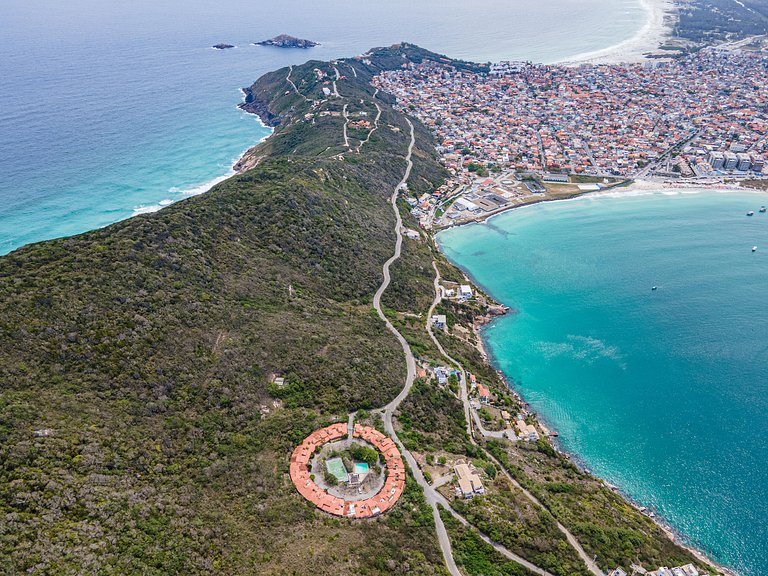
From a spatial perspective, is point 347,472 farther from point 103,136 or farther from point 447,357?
point 103,136

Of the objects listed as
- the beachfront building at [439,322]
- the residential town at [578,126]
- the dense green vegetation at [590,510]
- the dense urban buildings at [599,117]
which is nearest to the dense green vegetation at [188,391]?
the beachfront building at [439,322]

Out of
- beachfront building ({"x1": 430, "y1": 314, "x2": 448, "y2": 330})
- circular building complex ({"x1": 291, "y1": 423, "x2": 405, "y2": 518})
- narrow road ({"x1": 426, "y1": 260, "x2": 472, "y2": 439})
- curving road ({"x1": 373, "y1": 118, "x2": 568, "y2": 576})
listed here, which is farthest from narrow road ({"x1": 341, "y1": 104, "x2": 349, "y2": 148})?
→ circular building complex ({"x1": 291, "y1": 423, "x2": 405, "y2": 518})

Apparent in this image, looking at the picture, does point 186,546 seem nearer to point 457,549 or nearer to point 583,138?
point 457,549

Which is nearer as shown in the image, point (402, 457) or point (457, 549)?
point (457, 549)

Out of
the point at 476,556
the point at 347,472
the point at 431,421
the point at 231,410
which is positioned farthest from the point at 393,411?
the point at 231,410

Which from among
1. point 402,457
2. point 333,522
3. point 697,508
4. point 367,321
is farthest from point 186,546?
point 697,508

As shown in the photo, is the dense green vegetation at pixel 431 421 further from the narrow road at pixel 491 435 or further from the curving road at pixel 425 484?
the narrow road at pixel 491 435
